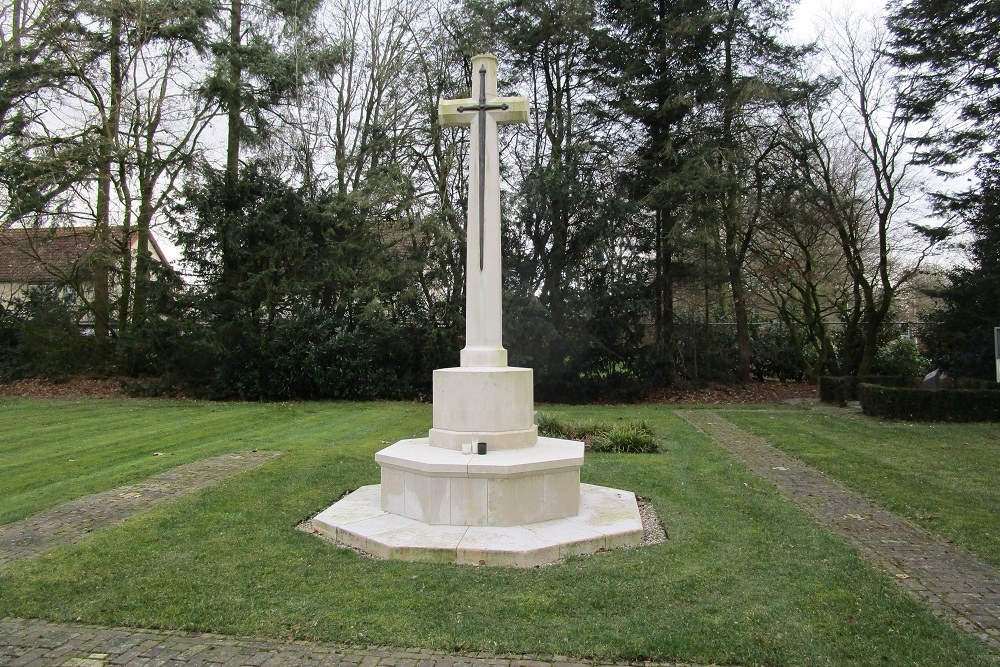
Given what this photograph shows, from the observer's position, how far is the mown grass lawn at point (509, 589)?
3637 millimetres

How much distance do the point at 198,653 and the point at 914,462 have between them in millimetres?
9372

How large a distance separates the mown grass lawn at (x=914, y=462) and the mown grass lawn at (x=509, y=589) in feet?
4.05

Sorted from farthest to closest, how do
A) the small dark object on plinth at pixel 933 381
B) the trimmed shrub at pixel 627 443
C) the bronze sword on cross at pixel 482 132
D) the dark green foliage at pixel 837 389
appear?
1. the small dark object on plinth at pixel 933 381
2. the dark green foliage at pixel 837 389
3. the trimmed shrub at pixel 627 443
4. the bronze sword on cross at pixel 482 132

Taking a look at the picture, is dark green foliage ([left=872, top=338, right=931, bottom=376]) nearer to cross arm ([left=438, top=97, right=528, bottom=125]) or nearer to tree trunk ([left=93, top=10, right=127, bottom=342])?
cross arm ([left=438, top=97, right=528, bottom=125])

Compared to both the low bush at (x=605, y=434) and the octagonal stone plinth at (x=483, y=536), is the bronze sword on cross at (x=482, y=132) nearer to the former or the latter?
the octagonal stone plinth at (x=483, y=536)

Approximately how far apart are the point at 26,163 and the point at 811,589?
21.1 meters

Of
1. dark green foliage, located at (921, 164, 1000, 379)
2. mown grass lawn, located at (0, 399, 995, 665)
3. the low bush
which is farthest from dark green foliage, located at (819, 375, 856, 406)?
mown grass lawn, located at (0, 399, 995, 665)

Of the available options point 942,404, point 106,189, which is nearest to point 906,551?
point 942,404

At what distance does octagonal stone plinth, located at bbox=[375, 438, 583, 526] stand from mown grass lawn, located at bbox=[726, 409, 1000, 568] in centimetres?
334

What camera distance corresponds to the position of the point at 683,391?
802 inches

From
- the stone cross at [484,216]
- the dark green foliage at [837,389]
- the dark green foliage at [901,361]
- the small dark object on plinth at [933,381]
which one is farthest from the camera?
the dark green foliage at [901,361]

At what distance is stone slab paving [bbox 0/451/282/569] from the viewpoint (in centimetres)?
552

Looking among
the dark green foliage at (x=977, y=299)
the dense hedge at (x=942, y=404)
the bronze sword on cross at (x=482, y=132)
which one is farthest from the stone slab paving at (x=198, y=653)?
the dark green foliage at (x=977, y=299)

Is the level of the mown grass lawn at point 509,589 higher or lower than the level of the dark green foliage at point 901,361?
lower
